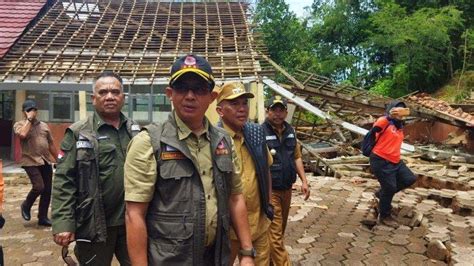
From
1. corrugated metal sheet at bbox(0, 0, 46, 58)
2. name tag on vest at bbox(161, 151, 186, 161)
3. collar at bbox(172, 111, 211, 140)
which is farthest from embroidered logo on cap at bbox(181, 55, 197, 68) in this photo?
corrugated metal sheet at bbox(0, 0, 46, 58)

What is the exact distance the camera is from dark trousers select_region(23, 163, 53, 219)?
19.0 feet

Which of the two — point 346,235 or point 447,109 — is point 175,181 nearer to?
point 346,235

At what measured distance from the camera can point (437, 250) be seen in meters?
4.66

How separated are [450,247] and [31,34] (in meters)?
12.3

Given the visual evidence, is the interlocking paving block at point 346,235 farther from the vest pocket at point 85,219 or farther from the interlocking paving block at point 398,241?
the vest pocket at point 85,219

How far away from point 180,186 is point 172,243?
0.84 ft

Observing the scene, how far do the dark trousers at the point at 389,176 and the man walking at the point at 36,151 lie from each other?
13.8 feet

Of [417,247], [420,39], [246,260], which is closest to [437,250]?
[417,247]

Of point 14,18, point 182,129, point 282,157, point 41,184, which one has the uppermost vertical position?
point 14,18

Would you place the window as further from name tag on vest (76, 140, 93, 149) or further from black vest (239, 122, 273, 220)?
black vest (239, 122, 273, 220)

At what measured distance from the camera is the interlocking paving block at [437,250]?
4613 mm

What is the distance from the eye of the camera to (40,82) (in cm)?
992

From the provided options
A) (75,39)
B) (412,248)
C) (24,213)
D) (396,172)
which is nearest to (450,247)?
(412,248)

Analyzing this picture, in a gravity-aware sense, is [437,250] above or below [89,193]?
below
